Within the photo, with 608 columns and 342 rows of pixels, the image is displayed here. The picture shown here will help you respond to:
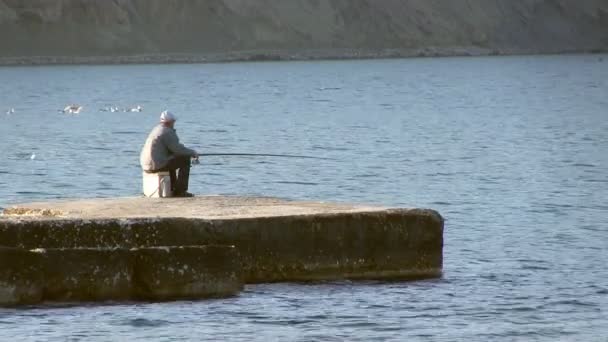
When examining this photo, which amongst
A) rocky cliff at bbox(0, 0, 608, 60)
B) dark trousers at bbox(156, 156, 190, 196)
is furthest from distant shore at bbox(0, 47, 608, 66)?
dark trousers at bbox(156, 156, 190, 196)

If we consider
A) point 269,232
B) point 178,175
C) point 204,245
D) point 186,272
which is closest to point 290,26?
point 178,175

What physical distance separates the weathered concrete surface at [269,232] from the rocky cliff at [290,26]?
135 metres

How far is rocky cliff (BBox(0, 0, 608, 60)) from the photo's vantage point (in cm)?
15512

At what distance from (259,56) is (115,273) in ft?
496

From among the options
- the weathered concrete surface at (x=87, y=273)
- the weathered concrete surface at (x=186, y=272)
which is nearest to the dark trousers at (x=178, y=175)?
the weathered concrete surface at (x=186, y=272)

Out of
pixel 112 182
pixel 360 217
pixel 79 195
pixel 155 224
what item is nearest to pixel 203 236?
pixel 155 224

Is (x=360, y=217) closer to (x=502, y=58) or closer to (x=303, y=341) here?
(x=303, y=341)

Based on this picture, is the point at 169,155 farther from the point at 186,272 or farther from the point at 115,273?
the point at 115,273

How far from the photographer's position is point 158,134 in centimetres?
2045

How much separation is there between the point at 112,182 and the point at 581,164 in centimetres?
1022

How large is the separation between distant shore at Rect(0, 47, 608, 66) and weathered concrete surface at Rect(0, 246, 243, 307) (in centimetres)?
14162

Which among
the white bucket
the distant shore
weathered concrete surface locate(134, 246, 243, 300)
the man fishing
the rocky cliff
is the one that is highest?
the man fishing

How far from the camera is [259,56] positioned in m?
168

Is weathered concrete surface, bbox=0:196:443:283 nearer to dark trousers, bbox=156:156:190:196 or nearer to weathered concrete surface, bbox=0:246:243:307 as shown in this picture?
weathered concrete surface, bbox=0:246:243:307
